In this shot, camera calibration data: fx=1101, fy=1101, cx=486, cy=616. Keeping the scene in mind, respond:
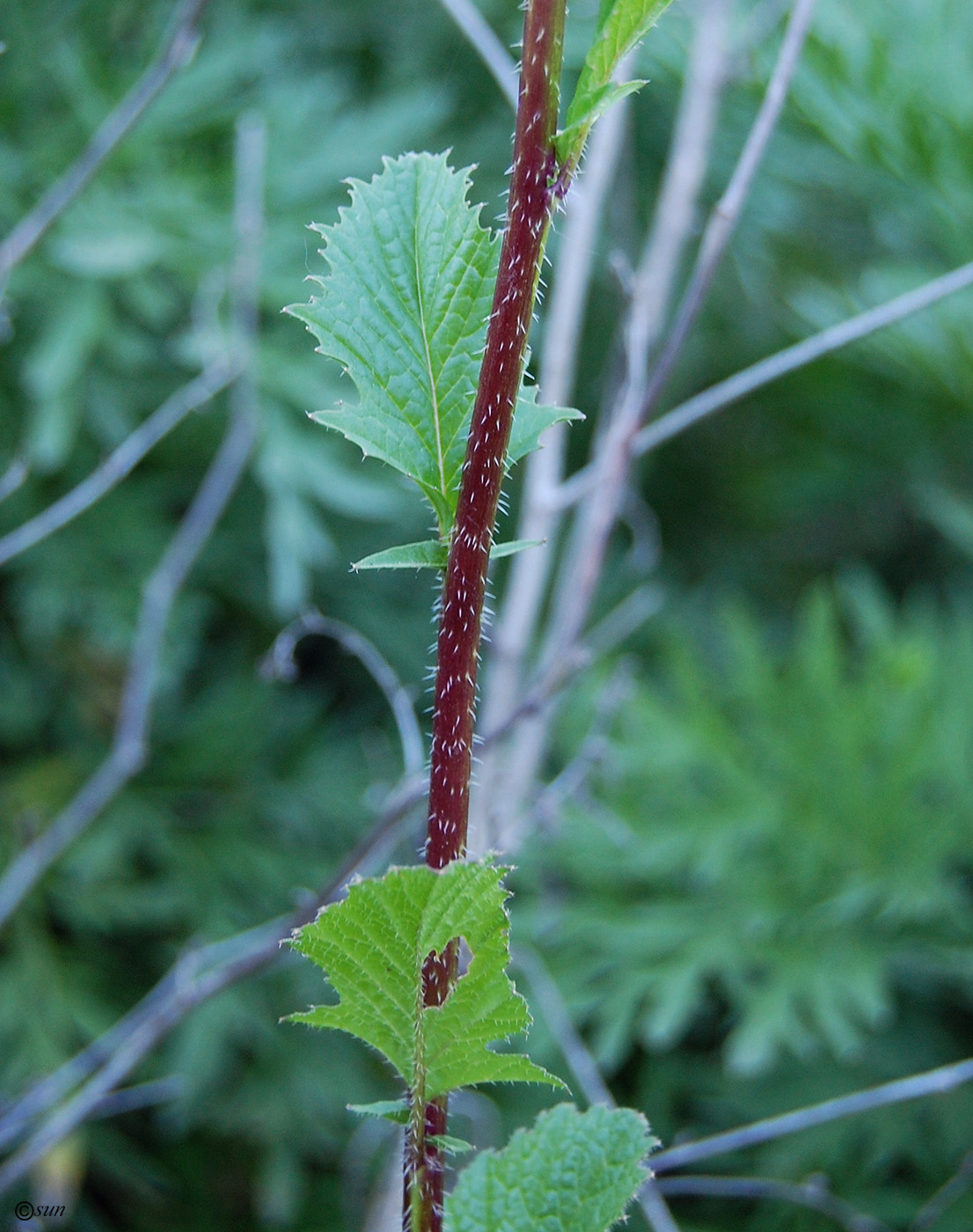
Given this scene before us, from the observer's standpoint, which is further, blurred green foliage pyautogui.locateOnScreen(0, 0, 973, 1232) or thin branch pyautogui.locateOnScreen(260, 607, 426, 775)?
blurred green foliage pyautogui.locateOnScreen(0, 0, 973, 1232)

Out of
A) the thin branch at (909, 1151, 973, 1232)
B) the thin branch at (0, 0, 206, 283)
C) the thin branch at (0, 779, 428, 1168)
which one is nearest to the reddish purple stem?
the thin branch at (0, 779, 428, 1168)

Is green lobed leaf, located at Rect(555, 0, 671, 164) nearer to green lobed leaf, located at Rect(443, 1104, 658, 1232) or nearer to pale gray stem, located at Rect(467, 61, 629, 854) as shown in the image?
green lobed leaf, located at Rect(443, 1104, 658, 1232)

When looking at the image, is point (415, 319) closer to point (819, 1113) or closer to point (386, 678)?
point (386, 678)

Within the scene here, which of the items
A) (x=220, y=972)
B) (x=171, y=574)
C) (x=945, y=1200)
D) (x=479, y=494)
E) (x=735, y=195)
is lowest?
(x=945, y=1200)

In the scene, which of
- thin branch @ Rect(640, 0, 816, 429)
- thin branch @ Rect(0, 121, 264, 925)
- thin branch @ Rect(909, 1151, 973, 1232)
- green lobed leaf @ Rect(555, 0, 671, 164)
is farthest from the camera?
thin branch @ Rect(909, 1151, 973, 1232)

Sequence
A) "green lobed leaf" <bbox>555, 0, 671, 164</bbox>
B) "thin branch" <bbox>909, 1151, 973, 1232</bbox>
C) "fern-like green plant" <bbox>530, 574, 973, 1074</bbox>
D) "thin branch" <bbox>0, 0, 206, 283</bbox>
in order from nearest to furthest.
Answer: "green lobed leaf" <bbox>555, 0, 671, 164</bbox> < "thin branch" <bbox>0, 0, 206, 283</bbox> < "thin branch" <bbox>909, 1151, 973, 1232</bbox> < "fern-like green plant" <bbox>530, 574, 973, 1074</bbox>

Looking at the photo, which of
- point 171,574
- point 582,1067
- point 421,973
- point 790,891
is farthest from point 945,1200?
point 421,973

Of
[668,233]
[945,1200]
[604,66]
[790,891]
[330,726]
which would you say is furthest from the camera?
[330,726]
